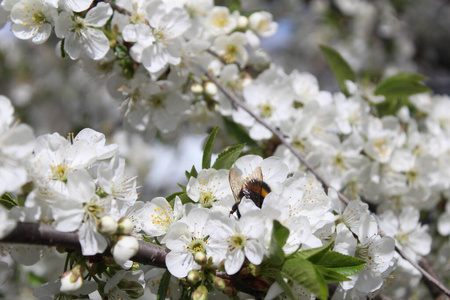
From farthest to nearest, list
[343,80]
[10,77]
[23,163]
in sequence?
[10,77] < [343,80] < [23,163]

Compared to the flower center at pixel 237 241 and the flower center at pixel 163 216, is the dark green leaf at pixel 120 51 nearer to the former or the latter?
the flower center at pixel 163 216

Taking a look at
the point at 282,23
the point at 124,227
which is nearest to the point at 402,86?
the point at 124,227

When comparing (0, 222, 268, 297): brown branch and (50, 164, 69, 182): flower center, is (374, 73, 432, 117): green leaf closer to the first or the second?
(0, 222, 268, 297): brown branch

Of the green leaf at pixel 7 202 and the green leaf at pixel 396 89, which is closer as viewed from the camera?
the green leaf at pixel 7 202

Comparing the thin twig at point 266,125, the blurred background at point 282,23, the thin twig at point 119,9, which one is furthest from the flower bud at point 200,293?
the blurred background at point 282,23

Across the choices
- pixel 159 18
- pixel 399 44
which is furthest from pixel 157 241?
pixel 399 44

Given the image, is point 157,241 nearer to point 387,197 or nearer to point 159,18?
point 159,18

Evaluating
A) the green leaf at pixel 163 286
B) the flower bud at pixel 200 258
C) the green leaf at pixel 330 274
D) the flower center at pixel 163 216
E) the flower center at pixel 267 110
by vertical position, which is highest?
the flower bud at pixel 200 258
